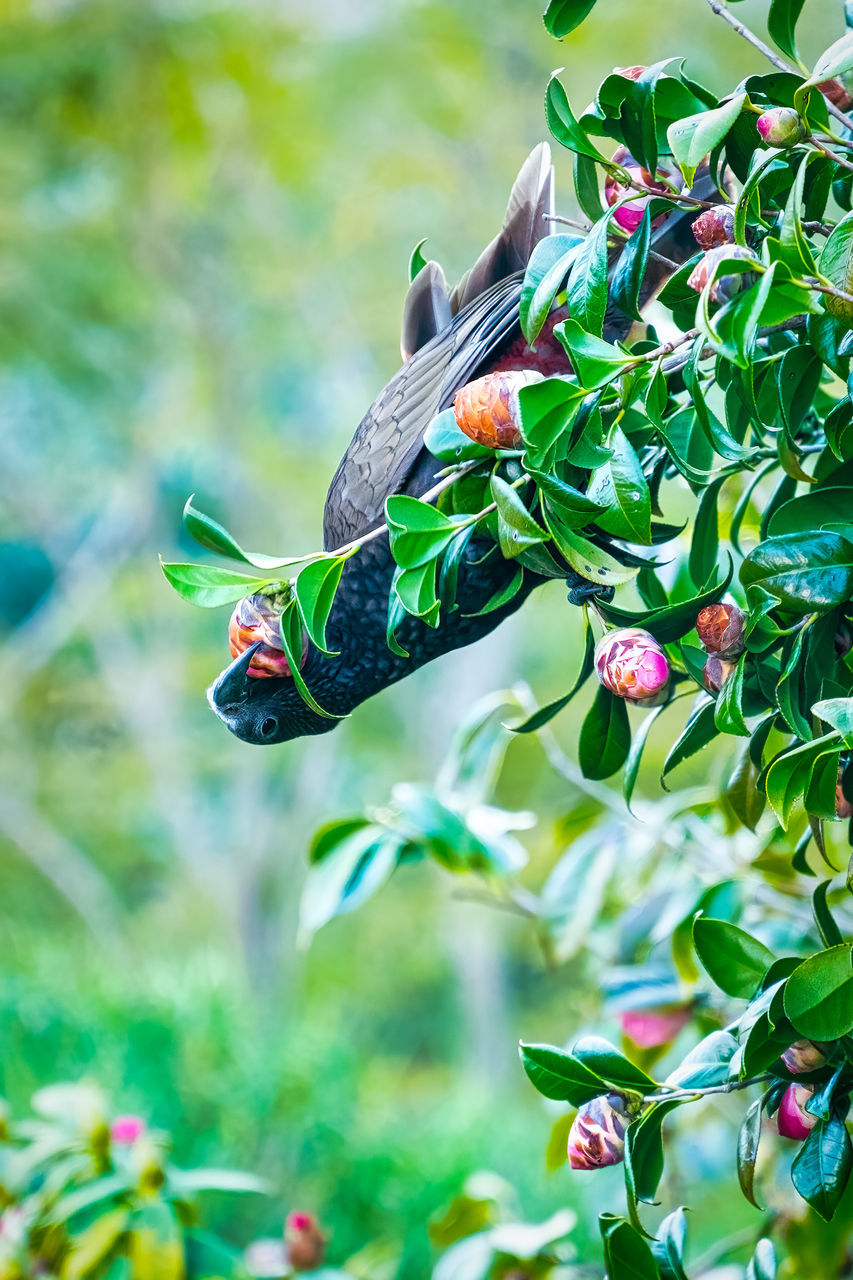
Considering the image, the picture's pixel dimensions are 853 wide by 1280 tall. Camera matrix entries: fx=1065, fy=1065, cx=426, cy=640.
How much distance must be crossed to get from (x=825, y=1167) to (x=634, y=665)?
0.20 metres

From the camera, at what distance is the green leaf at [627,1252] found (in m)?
0.42

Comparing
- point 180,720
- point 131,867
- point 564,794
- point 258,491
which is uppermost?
point 258,491

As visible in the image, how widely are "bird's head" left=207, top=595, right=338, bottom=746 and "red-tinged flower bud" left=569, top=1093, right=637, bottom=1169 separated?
9.1 inches

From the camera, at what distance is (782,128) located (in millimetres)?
359

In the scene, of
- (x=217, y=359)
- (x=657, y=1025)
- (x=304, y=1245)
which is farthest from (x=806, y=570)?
(x=217, y=359)

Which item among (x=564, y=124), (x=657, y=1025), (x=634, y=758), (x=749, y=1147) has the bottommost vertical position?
(x=657, y=1025)

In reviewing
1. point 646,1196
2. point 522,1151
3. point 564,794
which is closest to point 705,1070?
point 646,1196

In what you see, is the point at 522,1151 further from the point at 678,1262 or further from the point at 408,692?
the point at 408,692

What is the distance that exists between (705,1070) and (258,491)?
3.32 metres

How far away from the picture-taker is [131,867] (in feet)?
14.2

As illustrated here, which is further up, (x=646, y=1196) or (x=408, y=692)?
(x=646, y=1196)

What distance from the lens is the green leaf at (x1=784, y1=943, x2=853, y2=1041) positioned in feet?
1.23

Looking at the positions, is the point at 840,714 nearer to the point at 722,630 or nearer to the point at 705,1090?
the point at 722,630

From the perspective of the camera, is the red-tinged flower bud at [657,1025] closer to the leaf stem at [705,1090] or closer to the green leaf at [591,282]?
the leaf stem at [705,1090]
